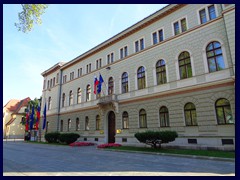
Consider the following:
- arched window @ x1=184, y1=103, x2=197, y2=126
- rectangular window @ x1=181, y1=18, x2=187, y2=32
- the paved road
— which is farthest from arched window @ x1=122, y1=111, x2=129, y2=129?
rectangular window @ x1=181, y1=18, x2=187, y2=32

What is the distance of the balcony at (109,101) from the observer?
22322mm

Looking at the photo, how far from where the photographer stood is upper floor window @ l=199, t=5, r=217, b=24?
16.5 m

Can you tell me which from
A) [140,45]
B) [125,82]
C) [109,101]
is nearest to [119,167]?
[109,101]

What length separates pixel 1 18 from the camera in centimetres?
488

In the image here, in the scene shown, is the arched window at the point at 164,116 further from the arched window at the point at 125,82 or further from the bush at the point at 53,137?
the bush at the point at 53,137

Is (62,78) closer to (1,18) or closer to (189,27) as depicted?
(189,27)

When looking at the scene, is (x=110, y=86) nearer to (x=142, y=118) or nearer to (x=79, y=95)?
(x=142, y=118)

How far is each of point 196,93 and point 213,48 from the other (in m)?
4.28

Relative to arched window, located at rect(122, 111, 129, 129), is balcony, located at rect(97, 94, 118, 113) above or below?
above

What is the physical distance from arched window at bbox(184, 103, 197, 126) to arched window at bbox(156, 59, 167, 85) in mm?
3696

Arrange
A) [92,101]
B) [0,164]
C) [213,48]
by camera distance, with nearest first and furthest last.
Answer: [0,164], [213,48], [92,101]

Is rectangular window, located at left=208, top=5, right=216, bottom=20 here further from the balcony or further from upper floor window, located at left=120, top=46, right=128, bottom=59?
the balcony

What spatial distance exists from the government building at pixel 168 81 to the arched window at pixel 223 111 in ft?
0.23
